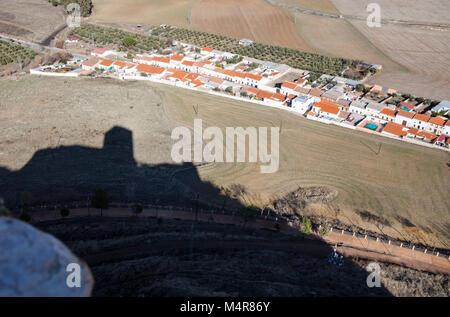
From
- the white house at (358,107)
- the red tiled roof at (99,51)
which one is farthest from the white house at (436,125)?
the red tiled roof at (99,51)

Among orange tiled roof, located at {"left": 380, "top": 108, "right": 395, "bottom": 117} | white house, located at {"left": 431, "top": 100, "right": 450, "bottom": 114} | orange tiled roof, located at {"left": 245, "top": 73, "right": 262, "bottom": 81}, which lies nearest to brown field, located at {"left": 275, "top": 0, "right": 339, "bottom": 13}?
orange tiled roof, located at {"left": 245, "top": 73, "right": 262, "bottom": 81}

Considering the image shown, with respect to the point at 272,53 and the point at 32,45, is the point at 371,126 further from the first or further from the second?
the point at 32,45

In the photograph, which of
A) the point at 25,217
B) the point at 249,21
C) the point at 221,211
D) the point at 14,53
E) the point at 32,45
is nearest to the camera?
the point at 25,217

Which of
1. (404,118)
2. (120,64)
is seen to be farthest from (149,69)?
(404,118)

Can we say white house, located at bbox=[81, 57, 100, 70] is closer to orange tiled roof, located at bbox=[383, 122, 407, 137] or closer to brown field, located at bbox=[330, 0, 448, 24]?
orange tiled roof, located at bbox=[383, 122, 407, 137]

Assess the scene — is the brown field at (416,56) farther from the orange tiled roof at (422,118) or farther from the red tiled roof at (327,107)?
the red tiled roof at (327,107)

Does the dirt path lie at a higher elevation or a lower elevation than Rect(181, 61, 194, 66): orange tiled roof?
lower
